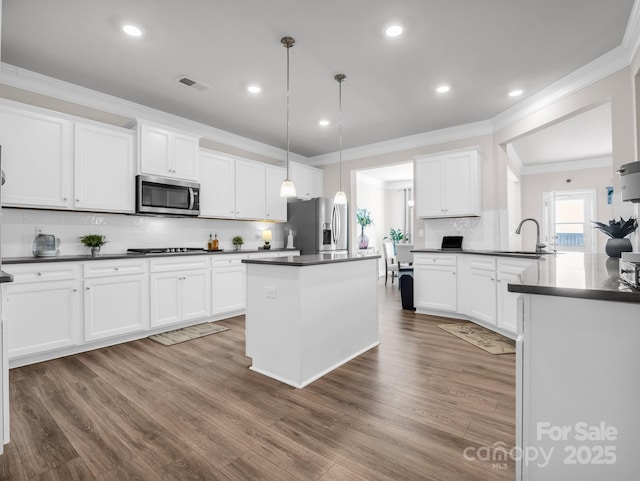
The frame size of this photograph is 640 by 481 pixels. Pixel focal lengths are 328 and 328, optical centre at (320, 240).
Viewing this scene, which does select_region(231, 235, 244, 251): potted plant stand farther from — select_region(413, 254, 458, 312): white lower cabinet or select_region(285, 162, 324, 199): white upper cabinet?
select_region(413, 254, 458, 312): white lower cabinet

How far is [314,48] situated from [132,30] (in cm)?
147

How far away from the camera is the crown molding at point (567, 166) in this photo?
7.28m

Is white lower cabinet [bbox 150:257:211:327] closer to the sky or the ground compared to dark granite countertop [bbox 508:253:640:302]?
closer to the ground

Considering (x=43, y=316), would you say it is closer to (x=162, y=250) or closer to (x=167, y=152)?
(x=162, y=250)

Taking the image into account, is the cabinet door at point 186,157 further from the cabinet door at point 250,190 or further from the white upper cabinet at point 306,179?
the white upper cabinet at point 306,179

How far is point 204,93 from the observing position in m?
3.74

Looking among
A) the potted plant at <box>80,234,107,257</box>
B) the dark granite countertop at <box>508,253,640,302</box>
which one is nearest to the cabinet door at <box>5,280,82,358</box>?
the potted plant at <box>80,234,107,257</box>

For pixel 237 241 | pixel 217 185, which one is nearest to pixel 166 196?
pixel 217 185

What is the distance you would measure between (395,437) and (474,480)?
1.41 ft

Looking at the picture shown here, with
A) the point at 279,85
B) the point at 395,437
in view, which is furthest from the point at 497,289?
the point at 279,85

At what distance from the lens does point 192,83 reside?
349 centimetres

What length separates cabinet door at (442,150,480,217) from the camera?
4.55 meters

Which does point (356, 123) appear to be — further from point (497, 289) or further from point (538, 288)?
point (538, 288)

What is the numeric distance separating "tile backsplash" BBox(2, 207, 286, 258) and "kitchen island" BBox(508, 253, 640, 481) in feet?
13.3
